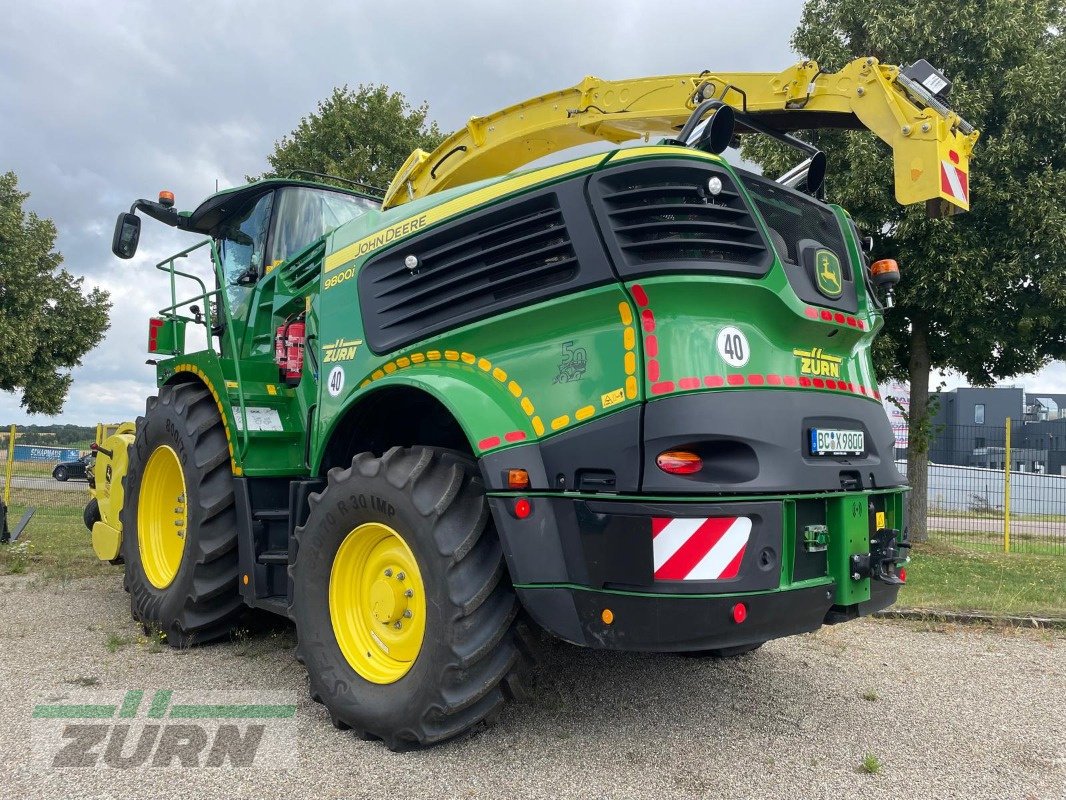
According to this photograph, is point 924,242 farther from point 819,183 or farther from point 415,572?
point 415,572

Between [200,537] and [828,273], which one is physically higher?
[828,273]

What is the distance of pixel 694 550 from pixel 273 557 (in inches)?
99.5

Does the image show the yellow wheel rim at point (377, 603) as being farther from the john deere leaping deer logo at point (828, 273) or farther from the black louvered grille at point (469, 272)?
the john deere leaping deer logo at point (828, 273)

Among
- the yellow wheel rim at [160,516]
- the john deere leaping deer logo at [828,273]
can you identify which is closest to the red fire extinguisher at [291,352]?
the yellow wheel rim at [160,516]

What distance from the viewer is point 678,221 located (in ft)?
9.79

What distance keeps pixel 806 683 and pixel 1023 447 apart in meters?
13.0

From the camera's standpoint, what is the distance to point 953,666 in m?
4.83

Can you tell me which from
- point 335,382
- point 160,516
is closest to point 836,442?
point 335,382

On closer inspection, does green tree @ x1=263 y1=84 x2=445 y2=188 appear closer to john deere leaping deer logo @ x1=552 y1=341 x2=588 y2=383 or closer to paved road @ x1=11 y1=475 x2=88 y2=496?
paved road @ x1=11 y1=475 x2=88 y2=496

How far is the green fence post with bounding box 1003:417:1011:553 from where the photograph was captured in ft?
38.5

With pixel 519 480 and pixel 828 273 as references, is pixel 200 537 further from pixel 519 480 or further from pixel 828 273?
pixel 828 273

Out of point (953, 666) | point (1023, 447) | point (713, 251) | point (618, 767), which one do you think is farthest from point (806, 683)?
point (1023, 447)

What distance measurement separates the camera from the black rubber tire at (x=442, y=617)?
3057 millimetres

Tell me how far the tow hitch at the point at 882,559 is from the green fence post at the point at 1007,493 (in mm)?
9717
